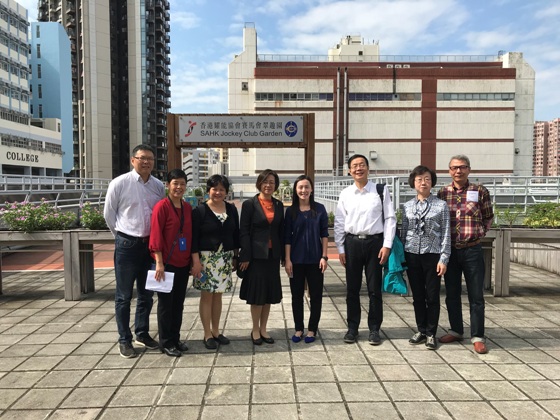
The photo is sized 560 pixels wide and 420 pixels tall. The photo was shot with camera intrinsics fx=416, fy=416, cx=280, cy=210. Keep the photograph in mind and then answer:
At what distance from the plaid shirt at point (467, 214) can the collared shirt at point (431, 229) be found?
0.11 metres

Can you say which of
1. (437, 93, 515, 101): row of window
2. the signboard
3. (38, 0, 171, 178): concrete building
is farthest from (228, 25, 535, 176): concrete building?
the signboard

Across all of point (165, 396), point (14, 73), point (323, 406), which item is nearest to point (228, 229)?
point (165, 396)

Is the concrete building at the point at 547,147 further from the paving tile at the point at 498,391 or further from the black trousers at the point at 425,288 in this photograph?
the paving tile at the point at 498,391

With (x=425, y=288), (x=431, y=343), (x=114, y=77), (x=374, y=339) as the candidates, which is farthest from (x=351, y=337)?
(x=114, y=77)

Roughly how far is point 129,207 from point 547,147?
146775 millimetres

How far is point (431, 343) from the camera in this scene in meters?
4.06

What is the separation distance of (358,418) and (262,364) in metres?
1.13

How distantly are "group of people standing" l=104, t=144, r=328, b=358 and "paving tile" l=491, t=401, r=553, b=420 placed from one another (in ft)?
6.06

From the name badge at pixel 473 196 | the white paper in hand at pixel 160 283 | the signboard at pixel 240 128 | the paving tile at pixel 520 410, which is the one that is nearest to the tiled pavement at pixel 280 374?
the paving tile at pixel 520 410

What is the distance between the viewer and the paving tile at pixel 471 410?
2796mm

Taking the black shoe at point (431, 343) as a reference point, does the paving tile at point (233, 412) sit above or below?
below

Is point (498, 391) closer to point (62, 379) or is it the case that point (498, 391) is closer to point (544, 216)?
point (62, 379)

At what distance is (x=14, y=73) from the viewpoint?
170ft

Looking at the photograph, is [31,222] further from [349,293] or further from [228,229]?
[349,293]
